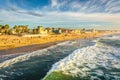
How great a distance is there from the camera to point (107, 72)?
28172mm

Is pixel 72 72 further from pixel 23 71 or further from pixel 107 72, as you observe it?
pixel 23 71

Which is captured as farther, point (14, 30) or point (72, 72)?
point (14, 30)

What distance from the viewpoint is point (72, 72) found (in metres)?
28.0

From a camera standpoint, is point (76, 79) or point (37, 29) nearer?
point (76, 79)

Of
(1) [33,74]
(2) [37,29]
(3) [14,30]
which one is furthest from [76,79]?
(2) [37,29]

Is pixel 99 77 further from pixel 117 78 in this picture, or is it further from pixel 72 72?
pixel 72 72

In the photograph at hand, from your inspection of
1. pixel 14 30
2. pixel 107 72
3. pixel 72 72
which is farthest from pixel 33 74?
pixel 14 30

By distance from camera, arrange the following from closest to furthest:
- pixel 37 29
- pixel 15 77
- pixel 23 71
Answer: pixel 15 77 < pixel 23 71 < pixel 37 29

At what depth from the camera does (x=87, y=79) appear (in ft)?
80.9

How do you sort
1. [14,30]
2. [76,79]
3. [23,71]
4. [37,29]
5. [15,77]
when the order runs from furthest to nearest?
[37,29]
[14,30]
[23,71]
[15,77]
[76,79]

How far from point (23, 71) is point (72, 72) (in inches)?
283

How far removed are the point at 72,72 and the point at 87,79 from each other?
3.70m

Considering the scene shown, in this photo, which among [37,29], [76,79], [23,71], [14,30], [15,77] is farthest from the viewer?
[37,29]

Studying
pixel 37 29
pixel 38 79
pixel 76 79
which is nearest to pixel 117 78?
pixel 76 79
